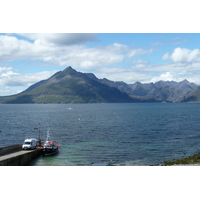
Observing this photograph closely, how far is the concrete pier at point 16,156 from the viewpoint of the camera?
4387 cm

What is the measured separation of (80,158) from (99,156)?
4.71 m

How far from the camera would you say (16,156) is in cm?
4638

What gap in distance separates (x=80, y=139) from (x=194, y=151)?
37.0 m

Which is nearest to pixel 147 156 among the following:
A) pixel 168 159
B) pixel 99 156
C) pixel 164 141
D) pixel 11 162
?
pixel 168 159

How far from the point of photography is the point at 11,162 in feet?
146

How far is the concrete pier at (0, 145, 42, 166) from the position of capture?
43866 mm

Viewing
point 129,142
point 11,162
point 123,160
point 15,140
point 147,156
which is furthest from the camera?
point 15,140

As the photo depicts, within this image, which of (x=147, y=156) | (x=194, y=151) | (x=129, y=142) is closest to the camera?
(x=147, y=156)

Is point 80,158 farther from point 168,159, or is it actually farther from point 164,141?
point 164,141

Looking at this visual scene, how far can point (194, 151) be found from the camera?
60.9 meters

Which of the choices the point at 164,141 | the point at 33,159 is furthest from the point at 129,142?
the point at 33,159

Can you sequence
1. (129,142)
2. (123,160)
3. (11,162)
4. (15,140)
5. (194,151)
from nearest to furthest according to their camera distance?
(11,162) < (123,160) < (194,151) < (129,142) < (15,140)

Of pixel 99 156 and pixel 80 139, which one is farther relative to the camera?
pixel 80 139

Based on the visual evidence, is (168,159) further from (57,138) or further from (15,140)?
(15,140)
